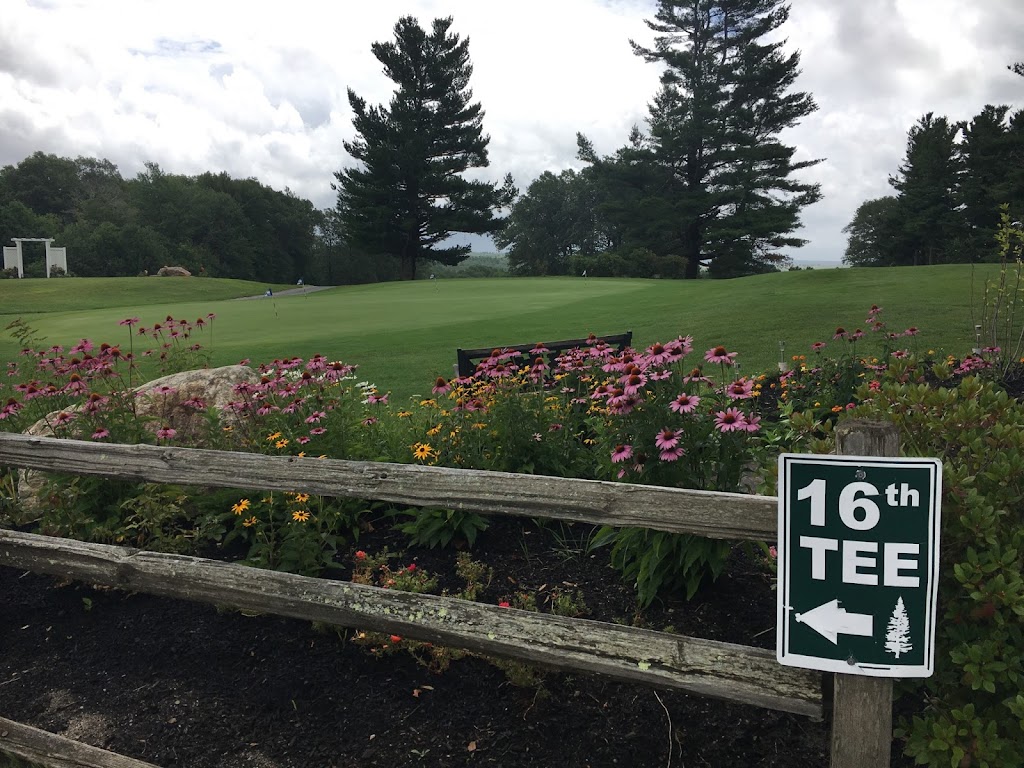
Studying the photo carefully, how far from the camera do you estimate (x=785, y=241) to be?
1743 inches

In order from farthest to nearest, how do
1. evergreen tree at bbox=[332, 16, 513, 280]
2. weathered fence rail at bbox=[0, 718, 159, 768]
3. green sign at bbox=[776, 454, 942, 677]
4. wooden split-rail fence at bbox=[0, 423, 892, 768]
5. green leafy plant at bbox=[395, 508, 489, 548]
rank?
1. evergreen tree at bbox=[332, 16, 513, 280]
2. green leafy plant at bbox=[395, 508, 489, 548]
3. weathered fence rail at bbox=[0, 718, 159, 768]
4. wooden split-rail fence at bbox=[0, 423, 892, 768]
5. green sign at bbox=[776, 454, 942, 677]

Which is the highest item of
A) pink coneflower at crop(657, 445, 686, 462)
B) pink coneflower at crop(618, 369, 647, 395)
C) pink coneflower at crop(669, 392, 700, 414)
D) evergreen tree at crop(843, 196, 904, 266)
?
evergreen tree at crop(843, 196, 904, 266)

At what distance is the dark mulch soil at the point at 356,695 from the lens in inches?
112

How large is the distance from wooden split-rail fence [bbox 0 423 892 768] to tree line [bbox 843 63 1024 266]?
40.9 m

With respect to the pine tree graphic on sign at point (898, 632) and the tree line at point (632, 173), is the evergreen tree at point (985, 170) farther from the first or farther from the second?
the pine tree graphic on sign at point (898, 632)

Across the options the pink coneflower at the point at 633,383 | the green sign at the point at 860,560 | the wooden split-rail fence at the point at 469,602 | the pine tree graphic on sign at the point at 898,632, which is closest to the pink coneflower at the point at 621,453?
the pink coneflower at the point at 633,383

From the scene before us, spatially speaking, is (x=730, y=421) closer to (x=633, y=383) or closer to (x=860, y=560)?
(x=633, y=383)

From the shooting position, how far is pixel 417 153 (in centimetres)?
4469

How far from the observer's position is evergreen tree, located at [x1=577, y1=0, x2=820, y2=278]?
42.1 metres

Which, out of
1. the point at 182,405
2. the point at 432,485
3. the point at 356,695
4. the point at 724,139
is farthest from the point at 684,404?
the point at 724,139

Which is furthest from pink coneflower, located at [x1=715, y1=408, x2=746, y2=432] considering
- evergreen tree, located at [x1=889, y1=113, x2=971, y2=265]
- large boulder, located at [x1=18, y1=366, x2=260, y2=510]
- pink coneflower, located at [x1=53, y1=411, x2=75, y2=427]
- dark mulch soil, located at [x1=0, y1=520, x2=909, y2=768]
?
evergreen tree, located at [x1=889, y1=113, x2=971, y2=265]

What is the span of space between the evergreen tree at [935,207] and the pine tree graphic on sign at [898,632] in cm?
4726

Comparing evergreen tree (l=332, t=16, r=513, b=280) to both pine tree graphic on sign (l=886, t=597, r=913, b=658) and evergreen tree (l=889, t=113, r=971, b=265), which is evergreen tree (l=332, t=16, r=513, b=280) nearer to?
evergreen tree (l=889, t=113, r=971, b=265)

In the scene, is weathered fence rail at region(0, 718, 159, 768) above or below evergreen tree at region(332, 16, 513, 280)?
below
